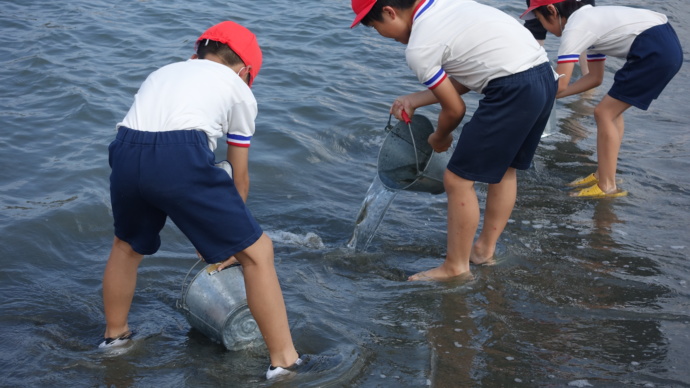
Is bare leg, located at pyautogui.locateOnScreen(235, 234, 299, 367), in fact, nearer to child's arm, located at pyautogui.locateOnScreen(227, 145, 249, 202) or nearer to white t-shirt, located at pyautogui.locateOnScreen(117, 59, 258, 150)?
child's arm, located at pyautogui.locateOnScreen(227, 145, 249, 202)

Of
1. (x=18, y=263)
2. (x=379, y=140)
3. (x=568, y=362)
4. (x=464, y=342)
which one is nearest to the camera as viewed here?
(x=568, y=362)

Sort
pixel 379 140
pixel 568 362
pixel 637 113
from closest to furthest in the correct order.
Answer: pixel 568 362 → pixel 379 140 → pixel 637 113

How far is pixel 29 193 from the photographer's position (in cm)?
520

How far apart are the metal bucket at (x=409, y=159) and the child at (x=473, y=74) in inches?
17.1

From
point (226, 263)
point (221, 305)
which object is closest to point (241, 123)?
point (226, 263)

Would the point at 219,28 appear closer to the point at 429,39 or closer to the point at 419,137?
the point at 429,39

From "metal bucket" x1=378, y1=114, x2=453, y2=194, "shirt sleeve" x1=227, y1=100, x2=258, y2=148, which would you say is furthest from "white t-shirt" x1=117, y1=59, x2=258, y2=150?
"metal bucket" x1=378, y1=114, x2=453, y2=194

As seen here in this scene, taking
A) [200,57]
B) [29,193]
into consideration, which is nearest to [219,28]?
[200,57]

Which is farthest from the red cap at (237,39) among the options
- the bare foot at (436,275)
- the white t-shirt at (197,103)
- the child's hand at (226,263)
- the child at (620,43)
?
the child at (620,43)

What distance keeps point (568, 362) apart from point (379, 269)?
4.80 ft

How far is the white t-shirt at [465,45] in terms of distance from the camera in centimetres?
345

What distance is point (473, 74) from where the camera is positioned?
3.60 m

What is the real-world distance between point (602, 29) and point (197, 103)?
3205 millimetres

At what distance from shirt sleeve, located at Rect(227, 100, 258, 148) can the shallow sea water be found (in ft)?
3.35
